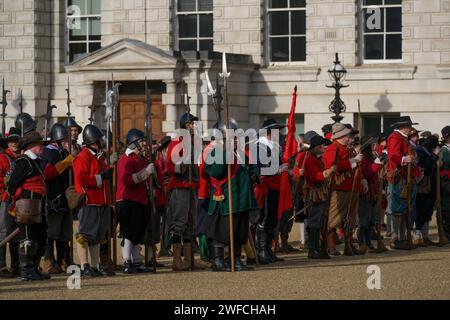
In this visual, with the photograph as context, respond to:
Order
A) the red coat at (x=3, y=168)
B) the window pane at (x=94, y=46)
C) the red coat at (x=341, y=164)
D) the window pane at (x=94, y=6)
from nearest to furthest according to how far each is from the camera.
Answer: the red coat at (x=3, y=168)
the red coat at (x=341, y=164)
the window pane at (x=94, y=6)
the window pane at (x=94, y=46)

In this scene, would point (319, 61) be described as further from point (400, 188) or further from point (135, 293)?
point (135, 293)

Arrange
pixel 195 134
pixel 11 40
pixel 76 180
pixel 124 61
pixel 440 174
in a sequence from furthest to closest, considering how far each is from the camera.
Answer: pixel 11 40, pixel 124 61, pixel 440 174, pixel 195 134, pixel 76 180

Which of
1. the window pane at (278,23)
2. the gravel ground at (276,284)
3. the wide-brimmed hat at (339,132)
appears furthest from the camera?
the window pane at (278,23)

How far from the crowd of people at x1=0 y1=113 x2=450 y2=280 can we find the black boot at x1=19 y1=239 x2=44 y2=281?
0.04ft

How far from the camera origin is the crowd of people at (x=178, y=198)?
18422 millimetres

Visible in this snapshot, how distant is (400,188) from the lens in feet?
73.4

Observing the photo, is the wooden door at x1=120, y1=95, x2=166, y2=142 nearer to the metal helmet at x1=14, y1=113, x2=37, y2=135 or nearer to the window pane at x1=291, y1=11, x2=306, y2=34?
the window pane at x1=291, y1=11, x2=306, y2=34

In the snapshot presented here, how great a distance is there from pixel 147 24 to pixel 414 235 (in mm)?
16056

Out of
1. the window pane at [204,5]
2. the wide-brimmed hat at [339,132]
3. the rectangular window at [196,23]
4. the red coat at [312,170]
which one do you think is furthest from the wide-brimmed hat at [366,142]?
the window pane at [204,5]

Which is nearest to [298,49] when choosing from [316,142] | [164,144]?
[316,142]

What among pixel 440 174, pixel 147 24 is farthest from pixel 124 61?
pixel 440 174

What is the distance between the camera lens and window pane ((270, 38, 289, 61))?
1455 inches

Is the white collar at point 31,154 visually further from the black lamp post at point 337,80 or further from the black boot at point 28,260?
the black lamp post at point 337,80

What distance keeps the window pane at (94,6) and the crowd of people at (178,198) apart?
16.5m
